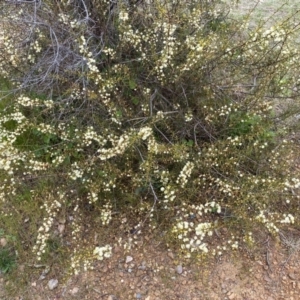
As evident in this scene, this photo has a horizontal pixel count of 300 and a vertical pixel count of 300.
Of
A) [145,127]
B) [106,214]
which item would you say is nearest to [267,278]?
[106,214]

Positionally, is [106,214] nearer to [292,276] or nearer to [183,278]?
[183,278]

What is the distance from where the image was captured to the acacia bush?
8.52 feet

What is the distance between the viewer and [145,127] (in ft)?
8.14

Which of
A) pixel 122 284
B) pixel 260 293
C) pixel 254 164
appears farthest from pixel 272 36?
pixel 122 284

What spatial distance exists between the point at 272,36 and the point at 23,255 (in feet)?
7.94

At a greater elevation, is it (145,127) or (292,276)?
(145,127)

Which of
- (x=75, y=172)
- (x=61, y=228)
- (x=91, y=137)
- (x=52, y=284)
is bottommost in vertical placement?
(x=52, y=284)

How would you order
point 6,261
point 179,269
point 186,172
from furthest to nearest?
1. point 6,261
2. point 179,269
3. point 186,172

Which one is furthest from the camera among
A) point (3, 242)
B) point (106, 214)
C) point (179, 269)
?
point (3, 242)

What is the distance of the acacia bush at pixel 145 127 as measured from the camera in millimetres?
2596

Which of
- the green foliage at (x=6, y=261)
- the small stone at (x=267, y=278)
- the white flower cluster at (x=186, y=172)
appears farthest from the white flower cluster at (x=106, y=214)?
the small stone at (x=267, y=278)

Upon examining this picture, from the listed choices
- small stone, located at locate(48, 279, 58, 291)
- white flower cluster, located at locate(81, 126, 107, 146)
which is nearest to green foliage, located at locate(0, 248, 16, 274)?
small stone, located at locate(48, 279, 58, 291)

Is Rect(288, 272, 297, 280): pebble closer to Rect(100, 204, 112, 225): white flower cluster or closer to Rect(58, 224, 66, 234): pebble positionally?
Rect(100, 204, 112, 225): white flower cluster

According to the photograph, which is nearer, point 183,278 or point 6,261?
point 183,278
